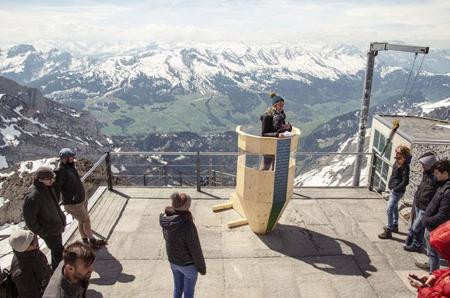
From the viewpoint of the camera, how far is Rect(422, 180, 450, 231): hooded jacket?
6.91 meters

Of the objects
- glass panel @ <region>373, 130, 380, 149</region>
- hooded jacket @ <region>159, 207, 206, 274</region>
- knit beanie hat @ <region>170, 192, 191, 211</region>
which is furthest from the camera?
glass panel @ <region>373, 130, 380, 149</region>

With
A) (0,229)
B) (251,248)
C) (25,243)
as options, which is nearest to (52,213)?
(25,243)

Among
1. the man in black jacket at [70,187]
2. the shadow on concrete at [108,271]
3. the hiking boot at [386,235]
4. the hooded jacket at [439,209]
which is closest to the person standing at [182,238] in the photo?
the shadow on concrete at [108,271]

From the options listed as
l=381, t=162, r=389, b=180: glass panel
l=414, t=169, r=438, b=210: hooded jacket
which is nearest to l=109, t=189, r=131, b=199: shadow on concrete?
l=414, t=169, r=438, b=210: hooded jacket

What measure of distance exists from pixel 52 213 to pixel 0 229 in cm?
2766

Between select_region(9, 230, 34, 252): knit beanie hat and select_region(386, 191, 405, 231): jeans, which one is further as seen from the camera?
select_region(386, 191, 405, 231): jeans

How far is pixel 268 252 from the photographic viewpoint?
904cm

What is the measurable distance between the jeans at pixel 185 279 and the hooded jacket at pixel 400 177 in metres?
5.75

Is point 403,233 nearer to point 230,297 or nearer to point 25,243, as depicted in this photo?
point 230,297

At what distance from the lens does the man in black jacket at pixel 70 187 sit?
7.93 meters

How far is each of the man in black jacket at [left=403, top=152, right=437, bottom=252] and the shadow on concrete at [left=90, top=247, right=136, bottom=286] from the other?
6244 mm

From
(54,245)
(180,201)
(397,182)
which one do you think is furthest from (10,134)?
(180,201)

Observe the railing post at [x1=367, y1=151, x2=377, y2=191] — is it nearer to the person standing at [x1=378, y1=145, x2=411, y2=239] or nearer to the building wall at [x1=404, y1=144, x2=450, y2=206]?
the building wall at [x1=404, y1=144, x2=450, y2=206]

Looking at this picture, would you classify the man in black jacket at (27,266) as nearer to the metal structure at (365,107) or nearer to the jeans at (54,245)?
the jeans at (54,245)
